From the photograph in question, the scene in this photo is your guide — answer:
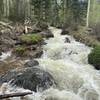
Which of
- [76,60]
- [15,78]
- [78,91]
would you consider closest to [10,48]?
[76,60]

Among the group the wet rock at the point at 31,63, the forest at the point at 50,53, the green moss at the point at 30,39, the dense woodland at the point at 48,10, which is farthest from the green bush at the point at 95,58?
the dense woodland at the point at 48,10

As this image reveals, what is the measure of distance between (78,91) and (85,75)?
4.42 feet

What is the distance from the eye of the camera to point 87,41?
15.2 m

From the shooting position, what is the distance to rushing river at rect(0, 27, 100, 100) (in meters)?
7.82

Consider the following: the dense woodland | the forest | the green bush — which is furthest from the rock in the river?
the dense woodland

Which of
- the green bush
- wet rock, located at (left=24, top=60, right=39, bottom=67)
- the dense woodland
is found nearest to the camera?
wet rock, located at (left=24, top=60, right=39, bottom=67)

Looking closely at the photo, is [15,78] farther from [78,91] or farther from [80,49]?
[80,49]

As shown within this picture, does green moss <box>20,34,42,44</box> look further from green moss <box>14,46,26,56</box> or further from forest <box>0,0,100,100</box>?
green moss <box>14,46,26,56</box>

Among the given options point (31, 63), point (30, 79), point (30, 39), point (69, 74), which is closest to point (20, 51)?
point (30, 39)

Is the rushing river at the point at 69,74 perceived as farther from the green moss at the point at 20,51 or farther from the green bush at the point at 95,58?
the green moss at the point at 20,51

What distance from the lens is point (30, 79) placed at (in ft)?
27.7

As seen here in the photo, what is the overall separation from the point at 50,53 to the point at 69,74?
3.49 metres

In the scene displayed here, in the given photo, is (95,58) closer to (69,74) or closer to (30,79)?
(69,74)

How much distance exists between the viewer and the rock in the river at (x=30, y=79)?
8227 mm
